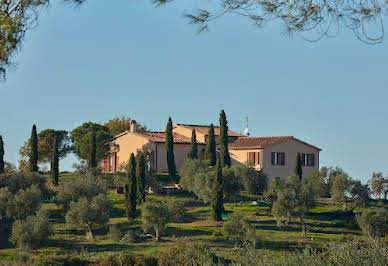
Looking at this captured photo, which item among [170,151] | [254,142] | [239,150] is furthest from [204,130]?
[170,151]

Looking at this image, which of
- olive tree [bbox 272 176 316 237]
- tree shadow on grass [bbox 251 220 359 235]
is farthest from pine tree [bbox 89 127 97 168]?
tree shadow on grass [bbox 251 220 359 235]

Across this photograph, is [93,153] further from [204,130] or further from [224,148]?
[224,148]

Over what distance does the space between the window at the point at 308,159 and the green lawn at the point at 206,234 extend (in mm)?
10482

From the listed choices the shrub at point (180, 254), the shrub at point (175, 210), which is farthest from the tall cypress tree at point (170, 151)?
the shrub at point (180, 254)

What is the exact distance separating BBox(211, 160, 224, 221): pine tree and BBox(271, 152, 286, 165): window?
1161cm

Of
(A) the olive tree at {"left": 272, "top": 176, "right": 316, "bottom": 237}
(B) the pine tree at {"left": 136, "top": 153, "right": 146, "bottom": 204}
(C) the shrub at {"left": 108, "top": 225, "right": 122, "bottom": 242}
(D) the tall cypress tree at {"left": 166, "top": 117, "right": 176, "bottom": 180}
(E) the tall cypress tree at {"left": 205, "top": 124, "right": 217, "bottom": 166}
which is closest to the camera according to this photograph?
(C) the shrub at {"left": 108, "top": 225, "right": 122, "bottom": 242}

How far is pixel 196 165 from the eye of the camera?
45.1 m

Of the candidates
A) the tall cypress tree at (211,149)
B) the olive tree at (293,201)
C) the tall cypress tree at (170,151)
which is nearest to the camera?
the olive tree at (293,201)

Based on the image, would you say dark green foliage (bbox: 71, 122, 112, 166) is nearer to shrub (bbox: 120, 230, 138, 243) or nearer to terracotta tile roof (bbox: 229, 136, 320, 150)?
terracotta tile roof (bbox: 229, 136, 320, 150)

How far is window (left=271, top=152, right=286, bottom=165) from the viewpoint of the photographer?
50.2 metres

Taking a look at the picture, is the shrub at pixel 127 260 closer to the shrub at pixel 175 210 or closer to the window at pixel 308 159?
the shrub at pixel 175 210

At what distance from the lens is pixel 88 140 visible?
53.4 m

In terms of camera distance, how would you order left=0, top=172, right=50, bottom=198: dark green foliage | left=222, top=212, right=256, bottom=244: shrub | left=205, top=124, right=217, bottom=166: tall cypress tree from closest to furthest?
left=222, top=212, right=256, bottom=244: shrub
left=0, top=172, right=50, bottom=198: dark green foliage
left=205, top=124, right=217, bottom=166: tall cypress tree

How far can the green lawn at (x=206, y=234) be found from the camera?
99.0 feet
